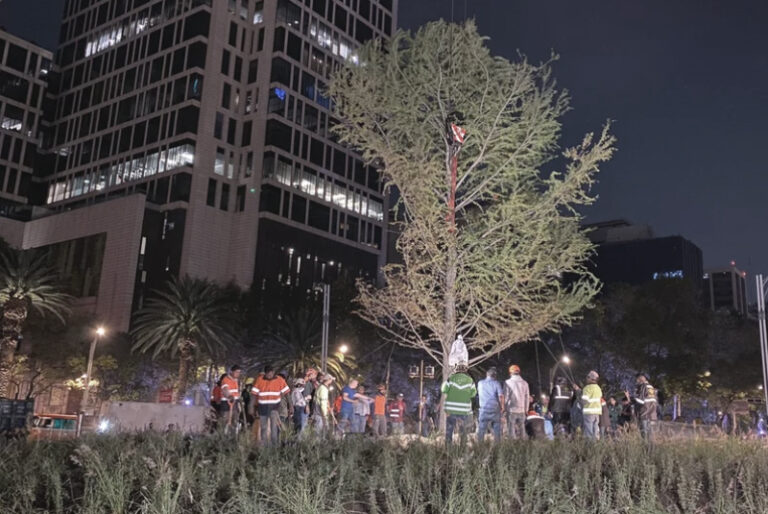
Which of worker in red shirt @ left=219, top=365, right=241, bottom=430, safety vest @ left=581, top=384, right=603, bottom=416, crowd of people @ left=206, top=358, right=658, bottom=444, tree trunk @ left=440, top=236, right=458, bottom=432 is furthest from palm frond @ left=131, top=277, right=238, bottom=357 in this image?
safety vest @ left=581, top=384, right=603, bottom=416

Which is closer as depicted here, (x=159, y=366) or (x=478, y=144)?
(x=478, y=144)

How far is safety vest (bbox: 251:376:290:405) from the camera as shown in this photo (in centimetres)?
1530

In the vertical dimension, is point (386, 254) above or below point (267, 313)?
above

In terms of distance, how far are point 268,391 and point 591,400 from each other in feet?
24.5

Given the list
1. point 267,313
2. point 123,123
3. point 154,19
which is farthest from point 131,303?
point 154,19

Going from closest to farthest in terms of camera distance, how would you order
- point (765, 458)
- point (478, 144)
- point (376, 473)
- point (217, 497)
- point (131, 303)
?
point (217, 497) < point (376, 473) < point (765, 458) < point (478, 144) < point (131, 303)

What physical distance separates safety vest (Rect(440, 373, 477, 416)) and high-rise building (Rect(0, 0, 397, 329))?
52.2 meters

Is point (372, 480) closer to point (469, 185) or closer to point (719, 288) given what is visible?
point (469, 185)

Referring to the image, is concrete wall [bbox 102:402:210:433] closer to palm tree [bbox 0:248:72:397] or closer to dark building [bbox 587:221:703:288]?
palm tree [bbox 0:248:72:397]

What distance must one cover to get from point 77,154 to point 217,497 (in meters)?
85.9

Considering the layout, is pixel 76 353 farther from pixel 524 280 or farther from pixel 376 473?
pixel 376 473

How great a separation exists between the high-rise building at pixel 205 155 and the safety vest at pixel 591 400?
51163 millimetres

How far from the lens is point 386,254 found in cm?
9050

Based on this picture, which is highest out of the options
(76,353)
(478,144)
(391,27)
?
(391,27)
